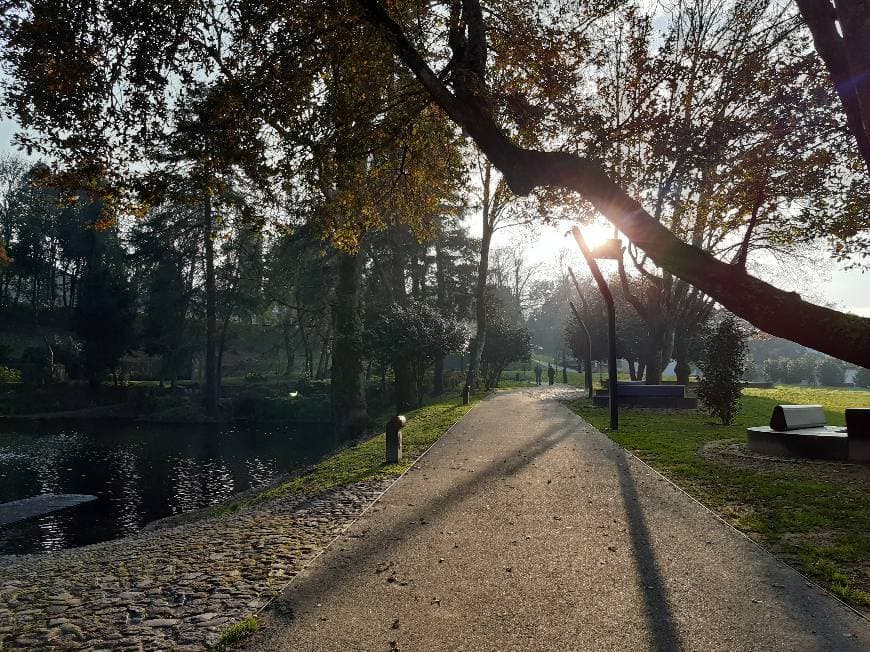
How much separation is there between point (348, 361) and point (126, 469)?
8525mm

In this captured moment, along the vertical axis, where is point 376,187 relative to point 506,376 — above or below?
above

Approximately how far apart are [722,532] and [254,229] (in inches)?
328

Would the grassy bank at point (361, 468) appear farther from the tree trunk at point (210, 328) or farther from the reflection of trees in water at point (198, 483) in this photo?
the tree trunk at point (210, 328)

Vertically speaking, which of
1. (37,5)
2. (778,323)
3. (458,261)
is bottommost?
(778,323)

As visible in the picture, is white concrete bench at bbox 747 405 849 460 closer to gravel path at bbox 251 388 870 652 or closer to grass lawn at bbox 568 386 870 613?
grass lawn at bbox 568 386 870 613

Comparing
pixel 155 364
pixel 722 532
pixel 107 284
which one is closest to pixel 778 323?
pixel 722 532

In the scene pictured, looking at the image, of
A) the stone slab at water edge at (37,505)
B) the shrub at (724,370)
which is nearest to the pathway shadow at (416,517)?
the shrub at (724,370)

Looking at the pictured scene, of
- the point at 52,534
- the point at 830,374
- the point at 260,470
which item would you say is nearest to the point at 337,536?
the point at 52,534

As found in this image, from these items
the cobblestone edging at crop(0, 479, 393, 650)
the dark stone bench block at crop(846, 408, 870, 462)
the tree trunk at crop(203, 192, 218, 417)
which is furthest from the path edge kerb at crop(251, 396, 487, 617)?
the tree trunk at crop(203, 192, 218, 417)

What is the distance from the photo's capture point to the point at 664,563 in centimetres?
474

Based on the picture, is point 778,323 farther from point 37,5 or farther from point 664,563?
point 37,5

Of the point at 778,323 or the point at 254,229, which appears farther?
the point at 254,229

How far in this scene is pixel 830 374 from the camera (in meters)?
54.3

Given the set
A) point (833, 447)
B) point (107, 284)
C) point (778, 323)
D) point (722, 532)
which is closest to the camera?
point (722, 532)
